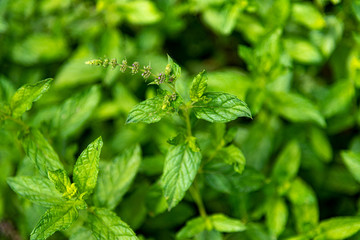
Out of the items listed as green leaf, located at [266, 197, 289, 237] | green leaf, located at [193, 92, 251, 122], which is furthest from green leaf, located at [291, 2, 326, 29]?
green leaf, located at [193, 92, 251, 122]

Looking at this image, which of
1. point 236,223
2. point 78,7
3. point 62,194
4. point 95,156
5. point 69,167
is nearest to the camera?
point 95,156

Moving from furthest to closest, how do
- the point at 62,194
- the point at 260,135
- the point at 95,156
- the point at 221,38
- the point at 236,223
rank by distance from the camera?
the point at 221,38 < the point at 260,135 < the point at 236,223 < the point at 62,194 < the point at 95,156

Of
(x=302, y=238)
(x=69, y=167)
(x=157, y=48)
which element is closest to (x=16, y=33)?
(x=157, y=48)

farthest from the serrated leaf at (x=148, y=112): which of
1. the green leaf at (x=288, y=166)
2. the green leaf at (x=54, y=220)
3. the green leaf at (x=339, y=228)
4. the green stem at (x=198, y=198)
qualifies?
the green leaf at (x=339, y=228)

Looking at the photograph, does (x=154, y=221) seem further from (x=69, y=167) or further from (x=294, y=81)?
(x=294, y=81)

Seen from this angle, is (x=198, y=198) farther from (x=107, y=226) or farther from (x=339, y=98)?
(x=339, y=98)

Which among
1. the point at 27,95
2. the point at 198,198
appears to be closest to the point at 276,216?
the point at 198,198

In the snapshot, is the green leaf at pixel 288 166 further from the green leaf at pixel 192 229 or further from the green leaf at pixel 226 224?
the green leaf at pixel 192 229
